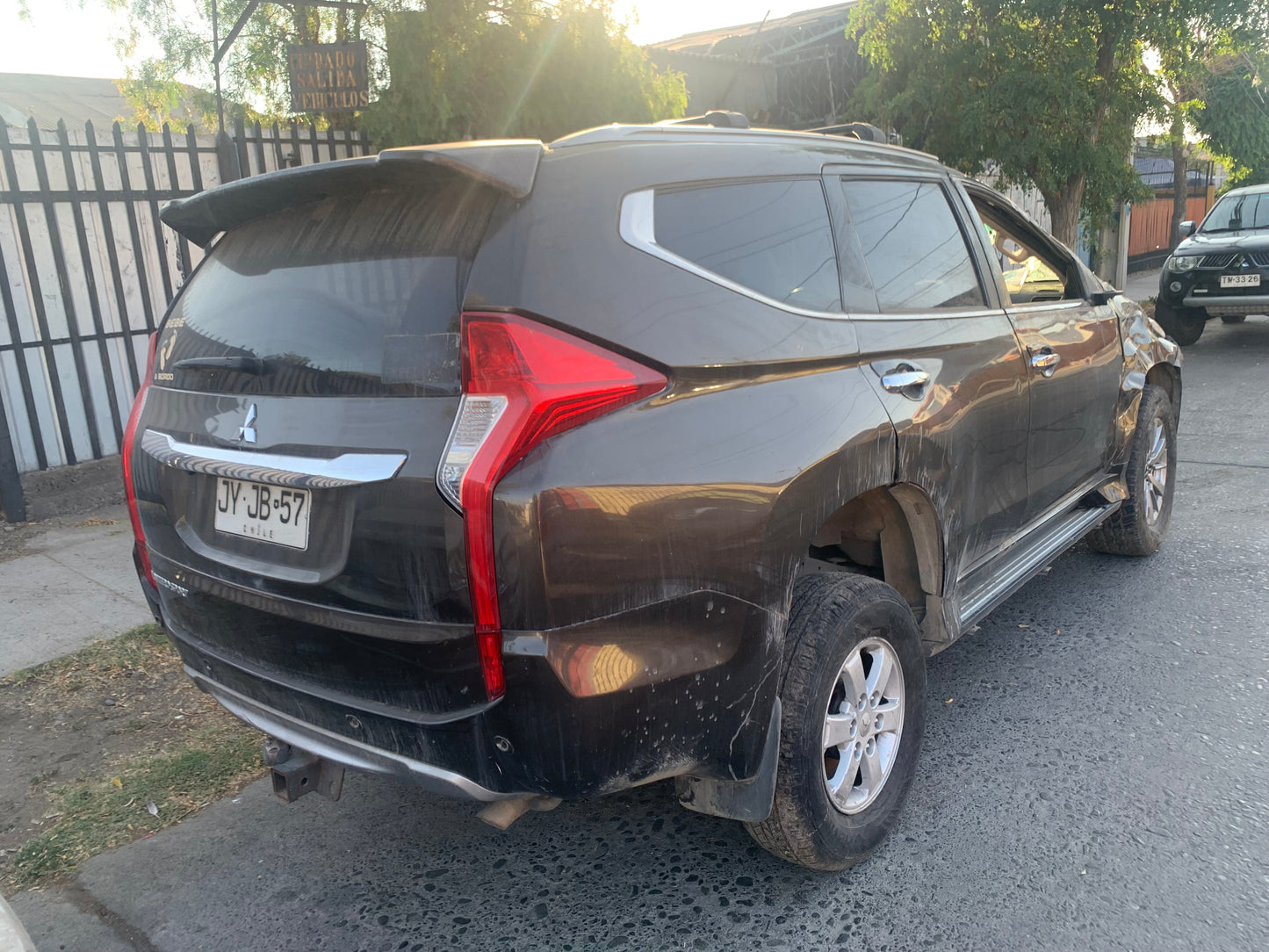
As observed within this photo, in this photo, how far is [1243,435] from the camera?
723cm

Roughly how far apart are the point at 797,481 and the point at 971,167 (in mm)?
9735

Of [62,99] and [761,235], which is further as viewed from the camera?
[62,99]

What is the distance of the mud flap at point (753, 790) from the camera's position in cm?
227

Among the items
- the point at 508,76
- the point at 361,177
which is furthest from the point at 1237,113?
the point at 361,177

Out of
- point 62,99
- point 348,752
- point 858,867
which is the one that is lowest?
point 858,867

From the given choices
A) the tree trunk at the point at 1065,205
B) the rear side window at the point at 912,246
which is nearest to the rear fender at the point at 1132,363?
the rear side window at the point at 912,246

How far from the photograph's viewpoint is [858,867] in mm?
2660

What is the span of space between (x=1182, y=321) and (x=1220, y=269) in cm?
86

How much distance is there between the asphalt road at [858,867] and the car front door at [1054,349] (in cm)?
83

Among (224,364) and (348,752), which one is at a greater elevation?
(224,364)

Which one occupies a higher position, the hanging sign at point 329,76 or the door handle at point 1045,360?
the hanging sign at point 329,76

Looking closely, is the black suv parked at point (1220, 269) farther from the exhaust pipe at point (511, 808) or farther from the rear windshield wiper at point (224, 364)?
the rear windshield wiper at point (224, 364)

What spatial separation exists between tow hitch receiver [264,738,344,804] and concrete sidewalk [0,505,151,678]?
90.7 inches

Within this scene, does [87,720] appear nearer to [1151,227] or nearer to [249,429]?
[249,429]
